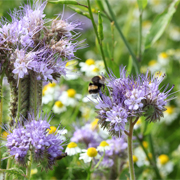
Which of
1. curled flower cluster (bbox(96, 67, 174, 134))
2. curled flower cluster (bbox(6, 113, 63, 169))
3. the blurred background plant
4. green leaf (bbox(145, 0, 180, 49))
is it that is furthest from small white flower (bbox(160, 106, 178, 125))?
curled flower cluster (bbox(6, 113, 63, 169))

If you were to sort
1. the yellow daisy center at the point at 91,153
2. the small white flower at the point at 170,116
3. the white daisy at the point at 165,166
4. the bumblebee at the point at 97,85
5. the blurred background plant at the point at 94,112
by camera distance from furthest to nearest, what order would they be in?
the small white flower at the point at 170,116 → the white daisy at the point at 165,166 → the blurred background plant at the point at 94,112 → the yellow daisy center at the point at 91,153 → the bumblebee at the point at 97,85

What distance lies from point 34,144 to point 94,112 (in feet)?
3.32

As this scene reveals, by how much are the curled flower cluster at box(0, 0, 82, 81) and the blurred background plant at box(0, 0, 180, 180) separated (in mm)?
106

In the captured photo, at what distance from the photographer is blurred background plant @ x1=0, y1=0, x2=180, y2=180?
1.70 meters

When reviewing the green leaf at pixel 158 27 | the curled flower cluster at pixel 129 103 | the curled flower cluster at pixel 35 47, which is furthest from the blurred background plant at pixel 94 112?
the curled flower cluster at pixel 129 103

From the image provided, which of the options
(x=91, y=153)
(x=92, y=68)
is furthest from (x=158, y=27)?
(x=91, y=153)

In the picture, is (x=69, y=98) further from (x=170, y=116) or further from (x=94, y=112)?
(x=170, y=116)

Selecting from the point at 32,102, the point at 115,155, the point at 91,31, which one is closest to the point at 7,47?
the point at 32,102

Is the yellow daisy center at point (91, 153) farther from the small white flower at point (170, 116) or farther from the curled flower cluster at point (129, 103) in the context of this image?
the small white flower at point (170, 116)

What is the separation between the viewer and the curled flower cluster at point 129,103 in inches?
44.9

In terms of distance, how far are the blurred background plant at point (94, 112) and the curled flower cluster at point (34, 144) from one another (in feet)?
0.55

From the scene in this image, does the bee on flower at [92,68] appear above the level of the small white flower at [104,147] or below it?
above

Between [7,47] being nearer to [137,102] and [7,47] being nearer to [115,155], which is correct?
[137,102]

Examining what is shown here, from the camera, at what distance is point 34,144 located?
1.13m
